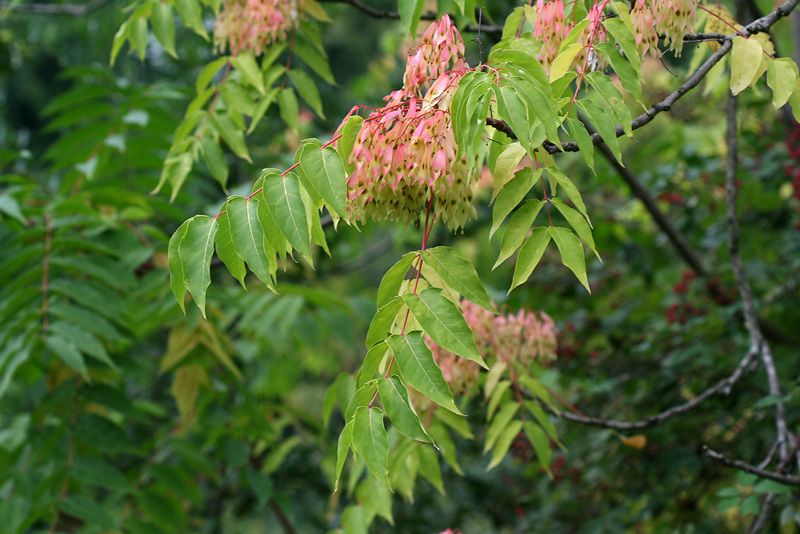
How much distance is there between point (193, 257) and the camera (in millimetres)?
1347

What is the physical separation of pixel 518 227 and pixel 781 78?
0.67 m

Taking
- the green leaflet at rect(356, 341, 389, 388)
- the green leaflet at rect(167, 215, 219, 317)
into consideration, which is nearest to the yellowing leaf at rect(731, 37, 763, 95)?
the green leaflet at rect(356, 341, 389, 388)

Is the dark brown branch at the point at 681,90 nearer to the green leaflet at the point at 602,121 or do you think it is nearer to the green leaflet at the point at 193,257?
the green leaflet at the point at 602,121

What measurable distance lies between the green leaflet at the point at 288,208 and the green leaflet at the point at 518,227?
0.39 metres

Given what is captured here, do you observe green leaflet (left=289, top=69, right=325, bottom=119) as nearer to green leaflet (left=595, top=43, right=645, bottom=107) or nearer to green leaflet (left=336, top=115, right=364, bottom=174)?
green leaflet (left=336, top=115, right=364, bottom=174)

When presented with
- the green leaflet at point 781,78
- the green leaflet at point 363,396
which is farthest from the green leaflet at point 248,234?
the green leaflet at point 781,78

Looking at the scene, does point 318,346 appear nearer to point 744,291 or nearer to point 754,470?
point 744,291

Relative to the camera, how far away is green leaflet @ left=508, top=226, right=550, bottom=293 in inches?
53.6

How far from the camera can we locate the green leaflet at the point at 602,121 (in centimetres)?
129

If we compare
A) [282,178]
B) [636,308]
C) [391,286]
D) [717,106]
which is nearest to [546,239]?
[391,286]

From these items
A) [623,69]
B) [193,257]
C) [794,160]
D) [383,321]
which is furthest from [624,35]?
[794,160]

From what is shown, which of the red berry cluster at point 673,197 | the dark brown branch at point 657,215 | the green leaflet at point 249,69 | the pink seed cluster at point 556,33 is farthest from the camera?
the red berry cluster at point 673,197

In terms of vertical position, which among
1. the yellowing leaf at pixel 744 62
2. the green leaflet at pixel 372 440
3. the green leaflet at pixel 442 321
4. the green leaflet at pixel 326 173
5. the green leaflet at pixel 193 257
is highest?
the yellowing leaf at pixel 744 62

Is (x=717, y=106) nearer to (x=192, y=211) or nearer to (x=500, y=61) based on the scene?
(x=192, y=211)
